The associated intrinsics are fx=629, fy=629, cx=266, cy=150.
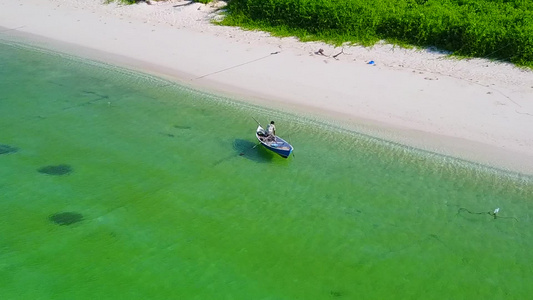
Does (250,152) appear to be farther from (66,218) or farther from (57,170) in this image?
(66,218)

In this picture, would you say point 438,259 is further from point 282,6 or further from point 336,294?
point 282,6

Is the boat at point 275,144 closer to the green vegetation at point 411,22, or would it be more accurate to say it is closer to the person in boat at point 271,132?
the person in boat at point 271,132

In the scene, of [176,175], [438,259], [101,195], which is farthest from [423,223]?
[101,195]

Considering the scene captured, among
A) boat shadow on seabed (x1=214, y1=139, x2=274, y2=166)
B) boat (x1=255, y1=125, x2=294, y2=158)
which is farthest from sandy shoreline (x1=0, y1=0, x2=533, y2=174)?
boat (x1=255, y1=125, x2=294, y2=158)

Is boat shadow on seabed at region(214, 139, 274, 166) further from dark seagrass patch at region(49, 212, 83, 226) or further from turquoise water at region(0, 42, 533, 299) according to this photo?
dark seagrass patch at region(49, 212, 83, 226)

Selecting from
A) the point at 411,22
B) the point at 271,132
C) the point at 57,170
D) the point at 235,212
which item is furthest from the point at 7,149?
the point at 411,22

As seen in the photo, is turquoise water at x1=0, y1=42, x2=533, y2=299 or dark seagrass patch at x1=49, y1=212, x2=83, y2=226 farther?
dark seagrass patch at x1=49, y1=212, x2=83, y2=226

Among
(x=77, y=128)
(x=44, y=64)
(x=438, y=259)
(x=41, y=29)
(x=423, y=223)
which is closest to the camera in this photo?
(x=438, y=259)
